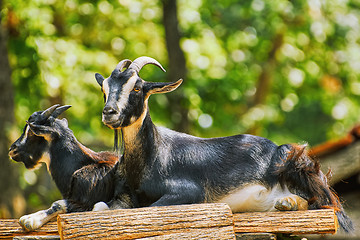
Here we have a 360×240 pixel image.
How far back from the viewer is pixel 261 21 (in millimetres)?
14297

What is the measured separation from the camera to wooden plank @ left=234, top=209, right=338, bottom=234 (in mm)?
4574

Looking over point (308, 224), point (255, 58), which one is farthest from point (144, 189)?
Result: point (255, 58)

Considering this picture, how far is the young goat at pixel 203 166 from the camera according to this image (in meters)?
4.57

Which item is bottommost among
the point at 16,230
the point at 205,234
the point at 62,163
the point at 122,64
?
the point at 16,230

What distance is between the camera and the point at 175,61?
501 inches

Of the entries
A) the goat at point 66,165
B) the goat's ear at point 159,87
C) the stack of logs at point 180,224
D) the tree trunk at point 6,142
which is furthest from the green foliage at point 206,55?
the stack of logs at point 180,224

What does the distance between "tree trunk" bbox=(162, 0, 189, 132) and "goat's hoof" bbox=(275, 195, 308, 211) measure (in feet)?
23.3

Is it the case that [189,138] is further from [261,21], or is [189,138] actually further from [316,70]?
[316,70]

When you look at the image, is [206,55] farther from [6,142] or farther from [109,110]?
[109,110]

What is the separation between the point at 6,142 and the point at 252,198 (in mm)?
7009

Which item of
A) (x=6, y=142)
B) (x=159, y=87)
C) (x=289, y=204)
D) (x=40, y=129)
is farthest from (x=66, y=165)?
(x=6, y=142)

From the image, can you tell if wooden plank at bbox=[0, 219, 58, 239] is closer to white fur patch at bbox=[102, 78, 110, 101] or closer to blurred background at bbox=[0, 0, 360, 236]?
white fur patch at bbox=[102, 78, 110, 101]

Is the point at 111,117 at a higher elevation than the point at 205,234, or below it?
higher

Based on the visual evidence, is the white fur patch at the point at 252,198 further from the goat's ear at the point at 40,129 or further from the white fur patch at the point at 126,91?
the goat's ear at the point at 40,129
